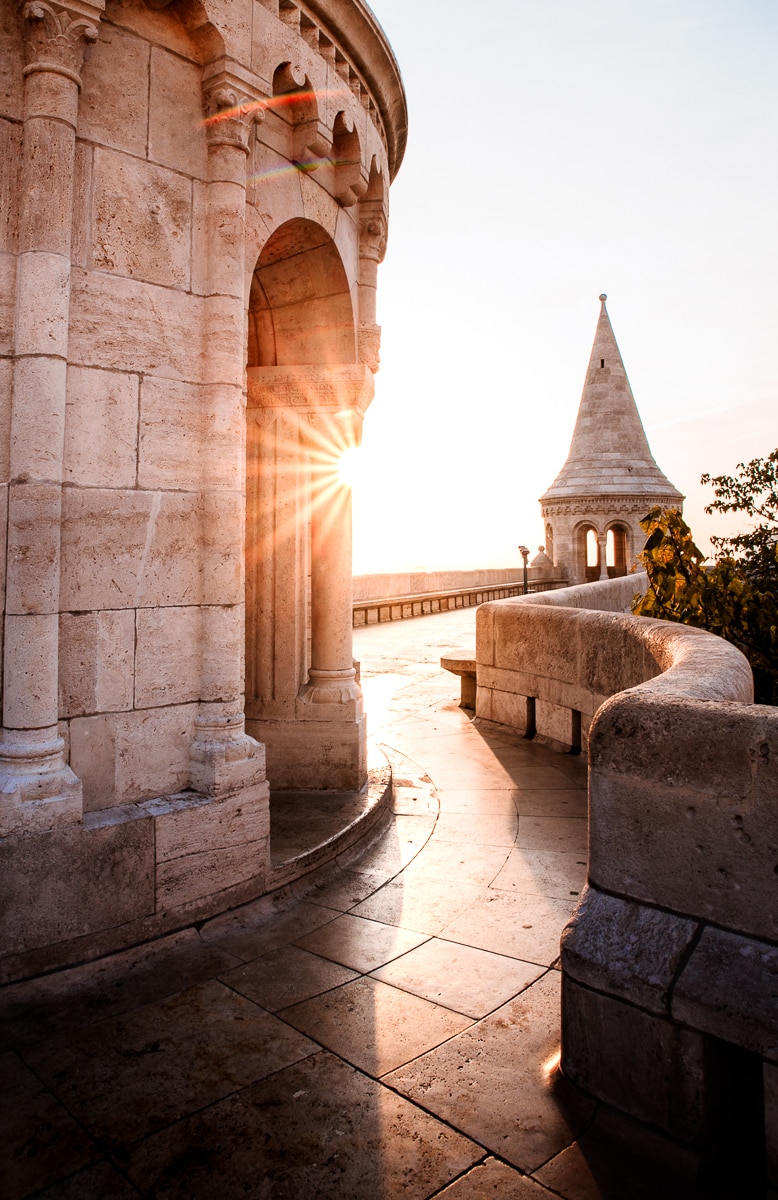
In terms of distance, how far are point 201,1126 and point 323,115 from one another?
3.95 metres

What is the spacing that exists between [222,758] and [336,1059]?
1183 mm

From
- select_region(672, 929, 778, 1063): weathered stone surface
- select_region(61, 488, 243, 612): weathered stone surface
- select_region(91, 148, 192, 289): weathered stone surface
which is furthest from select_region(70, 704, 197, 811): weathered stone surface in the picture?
select_region(672, 929, 778, 1063): weathered stone surface

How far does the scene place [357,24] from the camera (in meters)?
3.76

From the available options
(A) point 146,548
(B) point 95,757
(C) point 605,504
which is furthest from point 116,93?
(C) point 605,504

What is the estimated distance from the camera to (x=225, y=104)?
2.91m

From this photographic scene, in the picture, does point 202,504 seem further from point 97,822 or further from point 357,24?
point 357,24

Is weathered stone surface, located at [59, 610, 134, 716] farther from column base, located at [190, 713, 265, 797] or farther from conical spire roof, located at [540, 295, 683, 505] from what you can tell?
conical spire roof, located at [540, 295, 683, 505]

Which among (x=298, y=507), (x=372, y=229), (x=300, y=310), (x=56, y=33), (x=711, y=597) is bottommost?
(x=711, y=597)

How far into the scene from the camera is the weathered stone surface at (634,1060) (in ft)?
5.24

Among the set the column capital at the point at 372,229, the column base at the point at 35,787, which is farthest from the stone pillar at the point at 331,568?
the column base at the point at 35,787

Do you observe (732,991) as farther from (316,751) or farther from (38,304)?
(316,751)

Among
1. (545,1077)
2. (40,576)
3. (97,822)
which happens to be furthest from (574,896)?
(40,576)

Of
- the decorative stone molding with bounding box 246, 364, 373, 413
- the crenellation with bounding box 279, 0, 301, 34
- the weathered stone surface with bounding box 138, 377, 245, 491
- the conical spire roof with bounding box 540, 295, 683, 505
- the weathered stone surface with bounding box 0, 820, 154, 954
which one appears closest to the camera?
the weathered stone surface with bounding box 0, 820, 154, 954

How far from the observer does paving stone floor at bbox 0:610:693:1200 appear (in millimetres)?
1590
